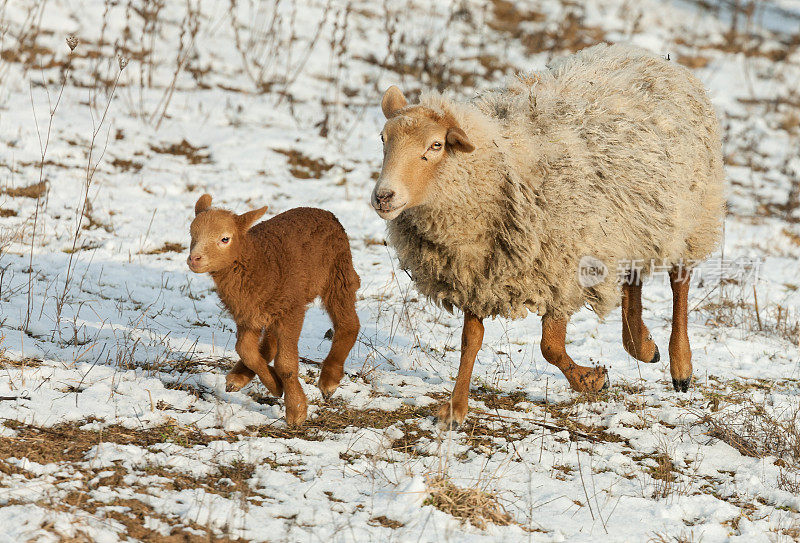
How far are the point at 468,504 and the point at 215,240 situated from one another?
1738 mm

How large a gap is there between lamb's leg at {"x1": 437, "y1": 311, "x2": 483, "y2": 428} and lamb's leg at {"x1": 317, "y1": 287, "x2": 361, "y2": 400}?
0.63 metres

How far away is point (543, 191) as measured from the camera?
432 centimetres

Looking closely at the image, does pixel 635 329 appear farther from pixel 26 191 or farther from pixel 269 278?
pixel 26 191

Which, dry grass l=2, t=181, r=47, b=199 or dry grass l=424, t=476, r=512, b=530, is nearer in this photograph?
dry grass l=424, t=476, r=512, b=530

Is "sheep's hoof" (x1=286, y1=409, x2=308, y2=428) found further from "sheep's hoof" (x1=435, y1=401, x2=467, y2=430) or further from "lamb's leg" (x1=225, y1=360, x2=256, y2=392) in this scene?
"sheep's hoof" (x1=435, y1=401, x2=467, y2=430)

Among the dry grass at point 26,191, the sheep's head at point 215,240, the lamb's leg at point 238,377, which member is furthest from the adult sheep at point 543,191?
the dry grass at point 26,191

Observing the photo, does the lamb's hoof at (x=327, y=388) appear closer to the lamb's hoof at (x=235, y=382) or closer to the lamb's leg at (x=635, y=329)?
the lamb's hoof at (x=235, y=382)

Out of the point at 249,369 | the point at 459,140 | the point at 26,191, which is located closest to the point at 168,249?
the point at 26,191

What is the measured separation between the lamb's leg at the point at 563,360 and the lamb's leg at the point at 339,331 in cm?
112

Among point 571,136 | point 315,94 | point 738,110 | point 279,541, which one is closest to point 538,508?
point 279,541

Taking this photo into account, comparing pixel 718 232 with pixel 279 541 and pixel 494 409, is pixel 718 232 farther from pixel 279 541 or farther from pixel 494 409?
pixel 279 541

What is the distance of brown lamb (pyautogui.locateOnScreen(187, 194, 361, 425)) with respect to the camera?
390cm

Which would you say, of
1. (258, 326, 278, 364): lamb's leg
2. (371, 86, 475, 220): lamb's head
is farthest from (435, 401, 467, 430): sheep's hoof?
(371, 86, 475, 220): lamb's head

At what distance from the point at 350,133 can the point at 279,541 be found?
24.1 feet
